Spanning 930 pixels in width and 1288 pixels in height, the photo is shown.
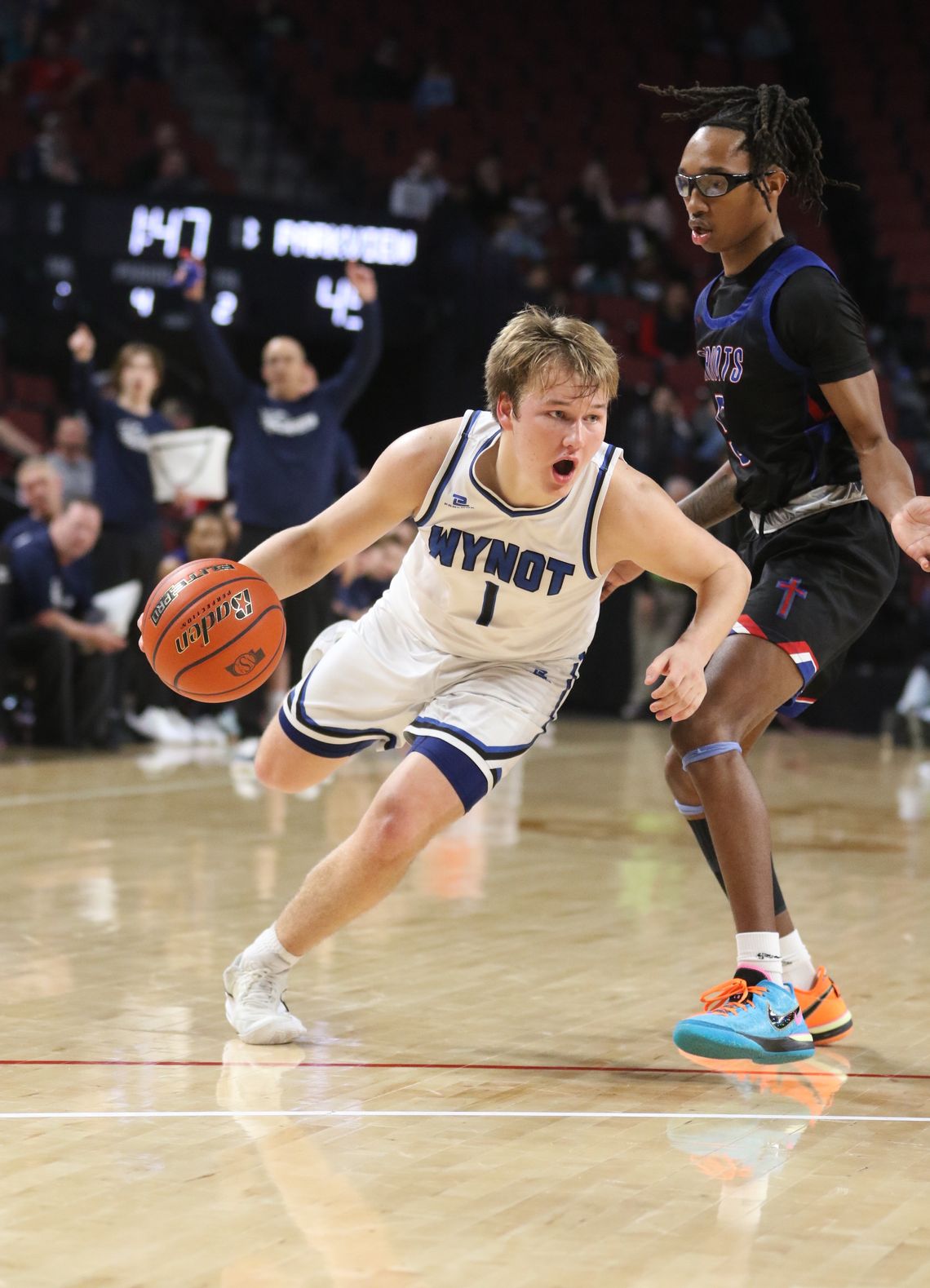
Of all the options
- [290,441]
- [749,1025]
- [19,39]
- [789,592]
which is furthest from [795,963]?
[19,39]

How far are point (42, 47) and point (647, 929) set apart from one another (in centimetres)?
1281

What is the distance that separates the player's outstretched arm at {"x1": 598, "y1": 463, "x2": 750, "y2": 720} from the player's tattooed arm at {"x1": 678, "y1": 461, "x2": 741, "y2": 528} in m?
0.48

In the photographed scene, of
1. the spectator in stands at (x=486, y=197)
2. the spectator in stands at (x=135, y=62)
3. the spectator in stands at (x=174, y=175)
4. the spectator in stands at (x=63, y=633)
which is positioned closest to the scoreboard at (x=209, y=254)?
the spectator in stands at (x=174, y=175)

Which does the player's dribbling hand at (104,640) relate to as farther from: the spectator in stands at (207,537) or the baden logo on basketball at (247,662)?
the baden logo on basketball at (247,662)

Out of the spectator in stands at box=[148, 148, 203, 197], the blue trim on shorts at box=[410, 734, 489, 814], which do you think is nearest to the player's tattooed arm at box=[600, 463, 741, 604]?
the blue trim on shorts at box=[410, 734, 489, 814]

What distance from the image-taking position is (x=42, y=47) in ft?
49.7

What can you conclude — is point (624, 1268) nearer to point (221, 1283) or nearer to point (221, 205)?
point (221, 1283)

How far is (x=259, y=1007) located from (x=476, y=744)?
0.73 meters

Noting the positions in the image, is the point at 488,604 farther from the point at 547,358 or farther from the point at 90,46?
the point at 90,46

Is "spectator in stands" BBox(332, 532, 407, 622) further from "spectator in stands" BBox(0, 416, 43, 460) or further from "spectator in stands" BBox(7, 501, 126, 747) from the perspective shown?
"spectator in stands" BBox(0, 416, 43, 460)

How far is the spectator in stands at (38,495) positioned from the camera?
945cm

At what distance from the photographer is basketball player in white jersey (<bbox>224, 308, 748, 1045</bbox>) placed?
3.40 metres

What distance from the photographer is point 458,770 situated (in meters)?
3.48

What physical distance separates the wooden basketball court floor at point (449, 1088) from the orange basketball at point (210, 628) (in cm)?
77
